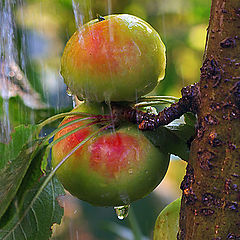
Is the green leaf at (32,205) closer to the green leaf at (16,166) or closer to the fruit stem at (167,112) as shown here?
the green leaf at (16,166)

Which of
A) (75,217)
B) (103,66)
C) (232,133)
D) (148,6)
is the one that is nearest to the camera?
(232,133)

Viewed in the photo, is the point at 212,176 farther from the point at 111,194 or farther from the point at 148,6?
the point at 148,6

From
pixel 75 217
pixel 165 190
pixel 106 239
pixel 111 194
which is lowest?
pixel 106 239

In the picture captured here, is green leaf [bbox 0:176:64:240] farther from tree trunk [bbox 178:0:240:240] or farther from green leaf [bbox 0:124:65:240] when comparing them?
tree trunk [bbox 178:0:240:240]

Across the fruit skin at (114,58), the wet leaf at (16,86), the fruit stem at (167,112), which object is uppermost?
the fruit skin at (114,58)

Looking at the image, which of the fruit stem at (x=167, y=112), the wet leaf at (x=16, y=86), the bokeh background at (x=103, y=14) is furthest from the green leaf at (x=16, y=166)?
the bokeh background at (x=103, y=14)

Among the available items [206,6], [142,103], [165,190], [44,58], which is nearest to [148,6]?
[206,6]
